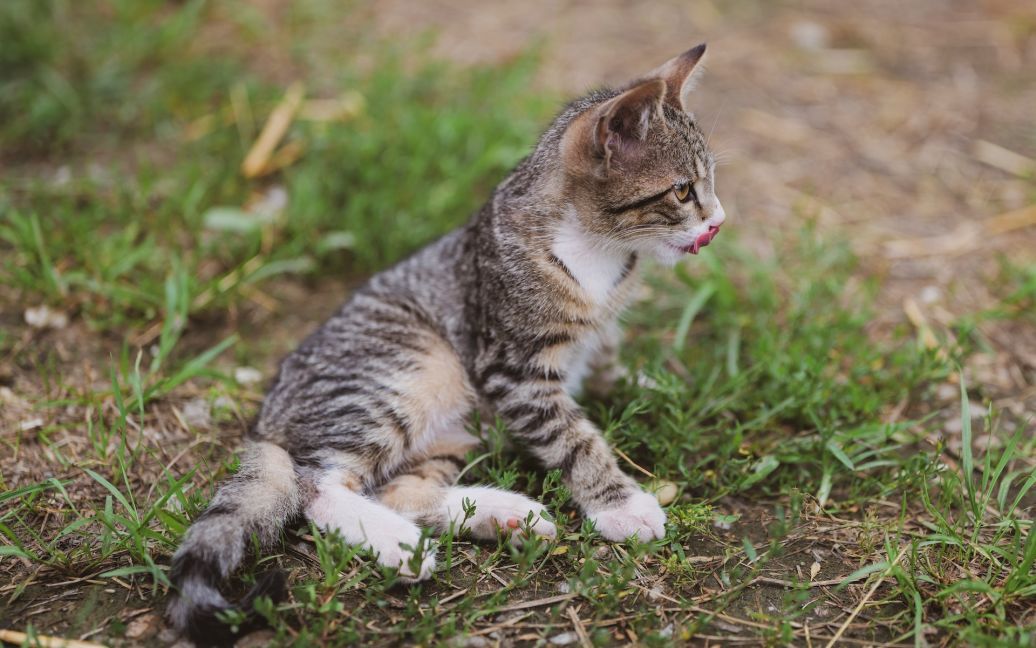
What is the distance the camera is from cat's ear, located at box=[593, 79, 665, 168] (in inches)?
113

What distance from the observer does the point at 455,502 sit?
3.10 meters

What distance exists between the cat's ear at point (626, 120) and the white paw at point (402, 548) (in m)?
1.51

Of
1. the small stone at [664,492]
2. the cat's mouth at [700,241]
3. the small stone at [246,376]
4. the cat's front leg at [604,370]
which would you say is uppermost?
the cat's mouth at [700,241]

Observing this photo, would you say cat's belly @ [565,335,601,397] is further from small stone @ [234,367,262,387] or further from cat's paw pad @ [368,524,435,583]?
small stone @ [234,367,262,387]

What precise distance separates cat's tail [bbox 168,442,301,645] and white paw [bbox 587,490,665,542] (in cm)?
111

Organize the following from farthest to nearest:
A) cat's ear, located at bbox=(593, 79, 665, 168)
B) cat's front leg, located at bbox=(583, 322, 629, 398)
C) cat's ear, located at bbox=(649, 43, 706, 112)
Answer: cat's front leg, located at bbox=(583, 322, 629, 398), cat's ear, located at bbox=(649, 43, 706, 112), cat's ear, located at bbox=(593, 79, 665, 168)

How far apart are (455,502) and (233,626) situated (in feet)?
3.03

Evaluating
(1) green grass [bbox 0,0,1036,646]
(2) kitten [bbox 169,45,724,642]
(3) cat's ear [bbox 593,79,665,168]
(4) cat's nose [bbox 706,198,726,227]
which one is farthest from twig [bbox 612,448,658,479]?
(3) cat's ear [bbox 593,79,665,168]

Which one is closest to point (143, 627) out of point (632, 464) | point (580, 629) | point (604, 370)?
point (580, 629)

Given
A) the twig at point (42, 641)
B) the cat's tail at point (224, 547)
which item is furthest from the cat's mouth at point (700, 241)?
the twig at point (42, 641)

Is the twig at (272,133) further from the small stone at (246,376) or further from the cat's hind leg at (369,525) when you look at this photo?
the cat's hind leg at (369,525)

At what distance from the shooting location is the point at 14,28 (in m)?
5.48

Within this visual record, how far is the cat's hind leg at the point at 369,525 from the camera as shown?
9.13 ft

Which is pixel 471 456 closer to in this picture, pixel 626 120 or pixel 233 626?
pixel 233 626
